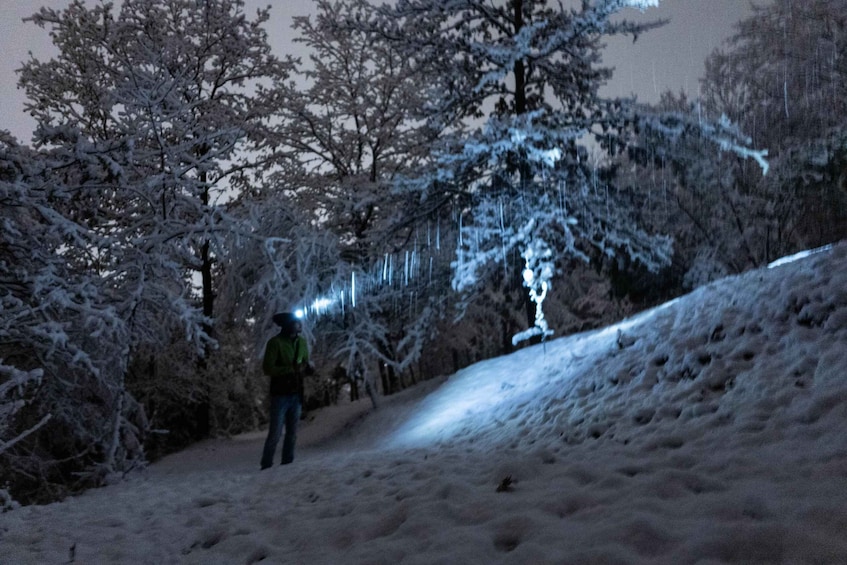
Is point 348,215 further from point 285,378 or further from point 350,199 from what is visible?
point 285,378

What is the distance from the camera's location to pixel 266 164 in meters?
17.0

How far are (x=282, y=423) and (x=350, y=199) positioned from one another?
7.70 m

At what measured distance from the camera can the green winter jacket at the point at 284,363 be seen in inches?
298

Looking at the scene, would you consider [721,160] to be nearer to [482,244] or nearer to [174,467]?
[482,244]

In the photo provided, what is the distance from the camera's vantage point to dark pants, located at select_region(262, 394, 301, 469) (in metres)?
7.59

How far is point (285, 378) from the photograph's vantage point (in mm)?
7656

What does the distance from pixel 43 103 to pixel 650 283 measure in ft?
60.7

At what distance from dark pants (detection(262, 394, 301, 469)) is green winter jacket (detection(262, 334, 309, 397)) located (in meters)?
0.12

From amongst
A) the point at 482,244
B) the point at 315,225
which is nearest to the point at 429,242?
the point at 482,244

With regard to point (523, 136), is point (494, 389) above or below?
below

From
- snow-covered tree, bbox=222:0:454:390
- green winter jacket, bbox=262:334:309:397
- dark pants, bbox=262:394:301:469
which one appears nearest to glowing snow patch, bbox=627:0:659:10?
snow-covered tree, bbox=222:0:454:390

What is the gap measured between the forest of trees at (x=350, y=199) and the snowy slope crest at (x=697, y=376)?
316cm

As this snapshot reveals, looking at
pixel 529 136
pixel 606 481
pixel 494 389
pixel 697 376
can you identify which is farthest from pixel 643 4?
pixel 606 481

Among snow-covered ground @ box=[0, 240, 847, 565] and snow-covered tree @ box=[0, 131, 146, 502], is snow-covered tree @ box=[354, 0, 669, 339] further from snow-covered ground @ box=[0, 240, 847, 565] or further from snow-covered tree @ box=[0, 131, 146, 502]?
snow-covered tree @ box=[0, 131, 146, 502]
